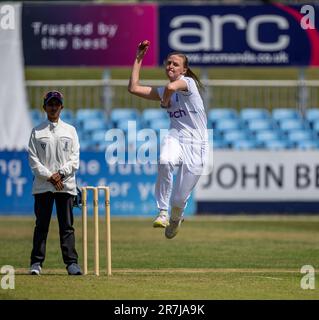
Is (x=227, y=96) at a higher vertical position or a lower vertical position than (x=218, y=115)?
higher

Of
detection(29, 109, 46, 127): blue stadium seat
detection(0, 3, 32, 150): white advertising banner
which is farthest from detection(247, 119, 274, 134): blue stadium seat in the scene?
detection(0, 3, 32, 150): white advertising banner

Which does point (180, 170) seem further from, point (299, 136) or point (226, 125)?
point (226, 125)

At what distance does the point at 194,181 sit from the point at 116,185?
35.2 feet

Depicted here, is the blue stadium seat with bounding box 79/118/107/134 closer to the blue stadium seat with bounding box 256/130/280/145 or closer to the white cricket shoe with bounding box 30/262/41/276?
the blue stadium seat with bounding box 256/130/280/145

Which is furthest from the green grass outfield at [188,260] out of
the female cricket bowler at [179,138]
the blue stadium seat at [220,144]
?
the blue stadium seat at [220,144]

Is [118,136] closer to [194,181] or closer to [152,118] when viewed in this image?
[152,118]

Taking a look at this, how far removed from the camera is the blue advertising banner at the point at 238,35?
26359 millimetres

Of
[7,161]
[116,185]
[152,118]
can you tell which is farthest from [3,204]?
[152,118]

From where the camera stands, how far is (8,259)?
666 inches

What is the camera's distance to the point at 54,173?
14094mm

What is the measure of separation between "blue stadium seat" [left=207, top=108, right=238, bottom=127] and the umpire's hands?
14.4 meters

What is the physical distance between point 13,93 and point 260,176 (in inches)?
254

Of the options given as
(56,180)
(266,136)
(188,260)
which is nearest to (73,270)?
(56,180)
